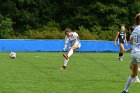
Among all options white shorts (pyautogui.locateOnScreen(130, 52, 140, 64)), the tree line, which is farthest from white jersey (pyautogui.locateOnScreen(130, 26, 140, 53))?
the tree line

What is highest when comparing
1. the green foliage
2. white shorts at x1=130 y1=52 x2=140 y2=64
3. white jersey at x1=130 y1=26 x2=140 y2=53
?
white jersey at x1=130 y1=26 x2=140 y2=53

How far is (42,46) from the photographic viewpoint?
4125 centimetres

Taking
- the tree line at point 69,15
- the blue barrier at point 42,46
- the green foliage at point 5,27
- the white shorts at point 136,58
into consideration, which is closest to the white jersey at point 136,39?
the white shorts at point 136,58

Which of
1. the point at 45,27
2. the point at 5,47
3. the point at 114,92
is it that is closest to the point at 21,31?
the point at 45,27

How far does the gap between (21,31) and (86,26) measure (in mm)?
7483

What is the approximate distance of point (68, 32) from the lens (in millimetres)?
21984

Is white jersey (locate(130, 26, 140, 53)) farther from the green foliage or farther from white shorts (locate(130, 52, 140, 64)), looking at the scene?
the green foliage

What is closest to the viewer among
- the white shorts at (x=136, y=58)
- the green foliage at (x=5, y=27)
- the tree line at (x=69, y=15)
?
the white shorts at (x=136, y=58)

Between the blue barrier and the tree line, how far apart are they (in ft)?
40.4

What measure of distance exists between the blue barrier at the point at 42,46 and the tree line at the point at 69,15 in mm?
12325

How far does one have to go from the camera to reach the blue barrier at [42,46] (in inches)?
1604

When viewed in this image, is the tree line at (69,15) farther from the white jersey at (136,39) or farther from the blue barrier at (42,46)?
the white jersey at (136,39)

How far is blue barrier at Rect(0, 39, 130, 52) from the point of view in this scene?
4075 centimetres

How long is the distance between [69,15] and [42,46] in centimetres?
1852
